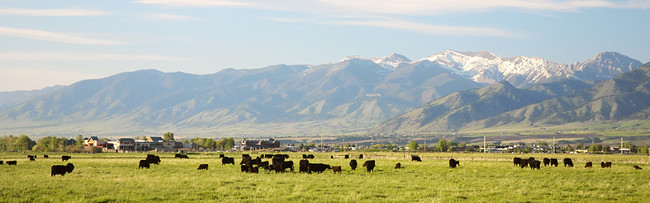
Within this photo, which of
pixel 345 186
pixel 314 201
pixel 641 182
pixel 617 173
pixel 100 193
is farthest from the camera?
pixel 617 173

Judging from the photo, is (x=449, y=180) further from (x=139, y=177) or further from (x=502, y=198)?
(x=139, y=177)

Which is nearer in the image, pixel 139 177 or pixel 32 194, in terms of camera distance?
pixel 32 194

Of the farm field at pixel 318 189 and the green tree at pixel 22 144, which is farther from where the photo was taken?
the green tree at pixel 22 144

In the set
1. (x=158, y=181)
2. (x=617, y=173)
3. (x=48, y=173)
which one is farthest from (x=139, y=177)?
(x=617, y=173)

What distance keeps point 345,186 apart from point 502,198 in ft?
33.1

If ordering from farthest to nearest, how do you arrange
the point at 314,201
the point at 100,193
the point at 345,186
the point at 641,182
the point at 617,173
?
the point at 617,173 < the point at 641,182 < the point at 345,186 < the point at 100,193 < the point at 314,201

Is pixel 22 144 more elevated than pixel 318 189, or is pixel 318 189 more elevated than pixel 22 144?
pixel 22 144

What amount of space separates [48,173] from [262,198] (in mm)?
25396

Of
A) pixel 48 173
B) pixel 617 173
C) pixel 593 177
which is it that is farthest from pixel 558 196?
pixel 48 173

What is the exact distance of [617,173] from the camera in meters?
58.2

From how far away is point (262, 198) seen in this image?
36.4m

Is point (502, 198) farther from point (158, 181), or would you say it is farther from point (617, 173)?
point (617, 173)

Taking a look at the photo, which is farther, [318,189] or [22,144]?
[22,144]

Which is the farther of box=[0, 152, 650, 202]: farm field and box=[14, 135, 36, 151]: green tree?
box=[14, 135, 36, 151]: green tree
